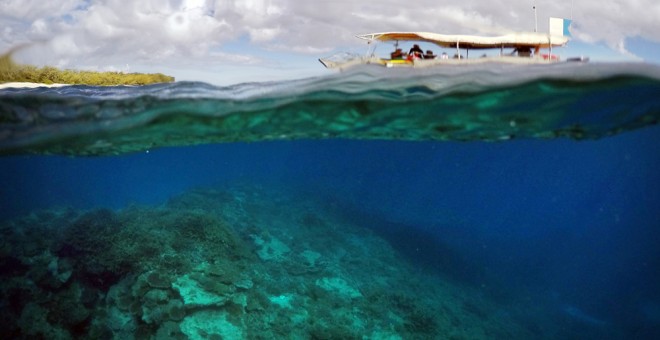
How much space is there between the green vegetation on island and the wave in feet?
3.56

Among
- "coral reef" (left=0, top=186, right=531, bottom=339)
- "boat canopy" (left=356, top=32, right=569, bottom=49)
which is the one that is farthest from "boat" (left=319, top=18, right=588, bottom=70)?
"coral reef" (left=0, top=186, right=531, bottom=339)

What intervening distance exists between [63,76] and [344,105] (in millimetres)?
9535

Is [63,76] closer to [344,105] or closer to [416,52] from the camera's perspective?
[344,105]

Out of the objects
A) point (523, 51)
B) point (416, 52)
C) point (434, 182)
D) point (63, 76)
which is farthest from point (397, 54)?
point (434, 182)

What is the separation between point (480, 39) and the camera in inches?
447

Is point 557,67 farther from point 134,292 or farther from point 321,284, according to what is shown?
point 134,292

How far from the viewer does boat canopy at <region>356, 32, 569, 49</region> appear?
1088 cm

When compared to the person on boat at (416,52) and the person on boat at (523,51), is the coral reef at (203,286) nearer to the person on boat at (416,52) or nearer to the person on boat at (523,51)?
the person on boat at (416,52)

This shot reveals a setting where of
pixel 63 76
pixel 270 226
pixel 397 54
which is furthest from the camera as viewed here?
pixel 270 226

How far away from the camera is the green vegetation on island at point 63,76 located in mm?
9844

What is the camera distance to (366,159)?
28.4m

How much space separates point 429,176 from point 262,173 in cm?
1456

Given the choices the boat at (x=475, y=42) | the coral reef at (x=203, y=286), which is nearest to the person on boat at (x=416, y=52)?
the boat at (x=475, y=42)

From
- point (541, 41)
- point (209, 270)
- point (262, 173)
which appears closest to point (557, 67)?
point (541, 41)
